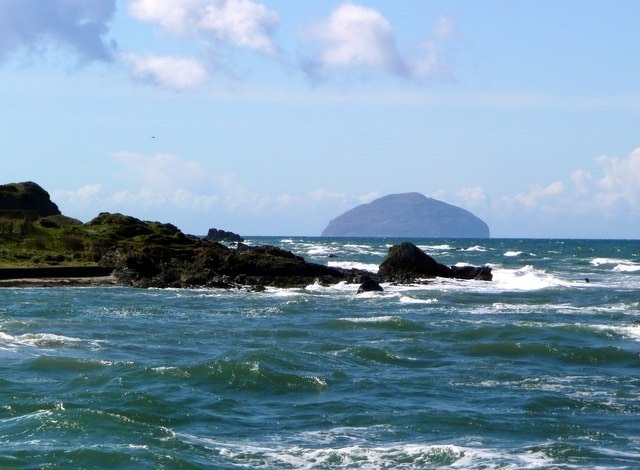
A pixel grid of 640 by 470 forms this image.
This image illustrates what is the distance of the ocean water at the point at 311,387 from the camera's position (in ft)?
51.1

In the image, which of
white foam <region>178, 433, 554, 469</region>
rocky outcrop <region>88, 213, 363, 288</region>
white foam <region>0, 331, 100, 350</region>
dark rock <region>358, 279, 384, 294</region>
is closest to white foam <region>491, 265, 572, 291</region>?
rocky outcrop <region>88, 213, 363, 288</region>

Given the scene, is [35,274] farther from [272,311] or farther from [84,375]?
[84,375]

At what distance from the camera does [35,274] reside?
47.9m

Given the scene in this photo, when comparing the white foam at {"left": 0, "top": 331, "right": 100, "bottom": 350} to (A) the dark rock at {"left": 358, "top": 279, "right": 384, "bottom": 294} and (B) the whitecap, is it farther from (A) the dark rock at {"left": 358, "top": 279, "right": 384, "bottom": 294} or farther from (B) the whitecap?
(A) the dark rock at {"left": 358, "top": 279, "right": 384, "bottom": 294}

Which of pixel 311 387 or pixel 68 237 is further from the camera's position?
pixel 68 237

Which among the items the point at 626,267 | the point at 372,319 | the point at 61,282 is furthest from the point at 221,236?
the point at 372,319

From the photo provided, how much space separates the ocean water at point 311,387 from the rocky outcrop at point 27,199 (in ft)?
122

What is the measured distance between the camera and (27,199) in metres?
76.6

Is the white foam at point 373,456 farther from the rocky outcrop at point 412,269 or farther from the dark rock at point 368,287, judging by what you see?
the rocky outcrop at point 412,269

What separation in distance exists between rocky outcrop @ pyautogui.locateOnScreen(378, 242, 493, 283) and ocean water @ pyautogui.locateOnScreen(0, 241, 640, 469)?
58.2ft

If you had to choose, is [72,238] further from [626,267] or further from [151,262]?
[626,267]

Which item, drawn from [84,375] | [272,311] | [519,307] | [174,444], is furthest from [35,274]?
[174,444]

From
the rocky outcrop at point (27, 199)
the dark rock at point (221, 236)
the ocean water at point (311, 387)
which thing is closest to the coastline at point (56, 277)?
the ocean water at point (311, 387)

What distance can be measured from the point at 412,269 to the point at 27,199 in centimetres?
3069
